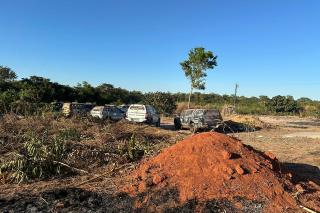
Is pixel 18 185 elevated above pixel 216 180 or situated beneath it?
situated beneath

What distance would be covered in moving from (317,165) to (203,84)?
25524 mm

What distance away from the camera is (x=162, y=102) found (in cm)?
4219

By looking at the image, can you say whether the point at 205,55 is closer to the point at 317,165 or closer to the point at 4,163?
the point at 317,165

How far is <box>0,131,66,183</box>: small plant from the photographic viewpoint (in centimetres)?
846

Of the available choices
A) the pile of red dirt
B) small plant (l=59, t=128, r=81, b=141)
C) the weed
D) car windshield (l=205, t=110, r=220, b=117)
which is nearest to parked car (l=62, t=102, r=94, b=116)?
small plant (l=59, t=128, r=81, b=141)

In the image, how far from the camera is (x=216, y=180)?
6.86 m

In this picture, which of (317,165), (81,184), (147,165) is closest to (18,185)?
(81,184)

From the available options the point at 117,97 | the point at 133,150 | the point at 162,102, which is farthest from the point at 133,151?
the point at 117,97

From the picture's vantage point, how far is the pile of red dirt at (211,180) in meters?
6.35

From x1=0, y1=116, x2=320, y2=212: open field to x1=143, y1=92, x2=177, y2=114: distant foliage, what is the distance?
27.9 metres

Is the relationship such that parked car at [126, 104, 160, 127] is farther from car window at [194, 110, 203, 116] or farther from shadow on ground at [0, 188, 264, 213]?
shadow on ground at [0, 188, 264, 213]

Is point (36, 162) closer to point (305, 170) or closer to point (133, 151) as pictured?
point (133, 151)

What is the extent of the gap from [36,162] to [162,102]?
33.7 metres

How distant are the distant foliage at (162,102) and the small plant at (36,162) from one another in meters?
32.8
